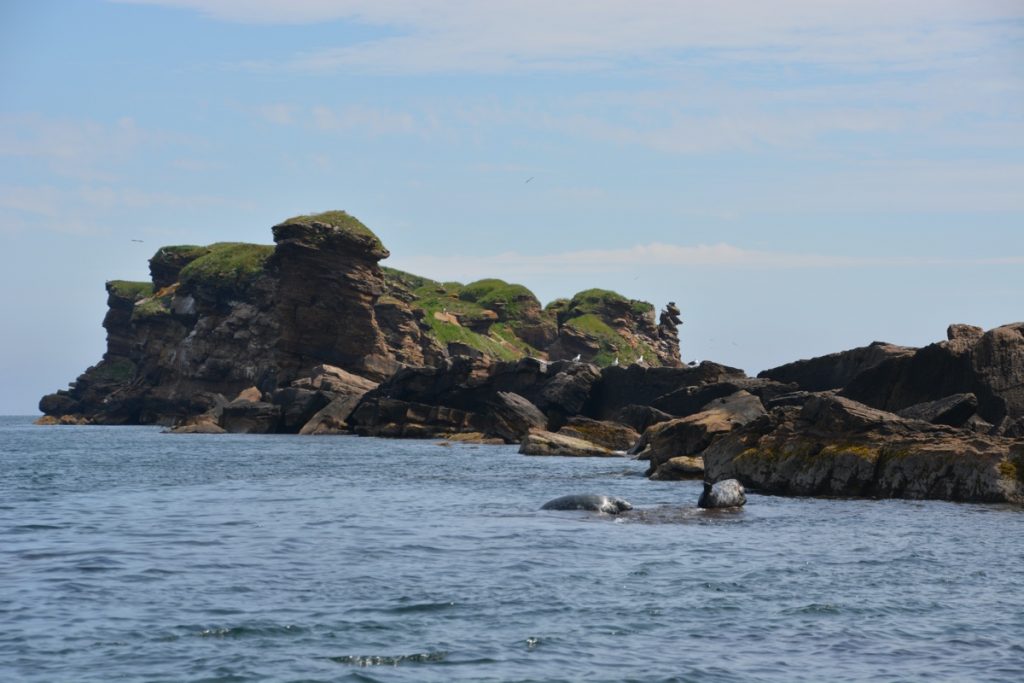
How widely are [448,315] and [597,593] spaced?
171 meters

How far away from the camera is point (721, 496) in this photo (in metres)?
35.0

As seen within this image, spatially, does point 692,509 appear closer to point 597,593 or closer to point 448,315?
point 597,593

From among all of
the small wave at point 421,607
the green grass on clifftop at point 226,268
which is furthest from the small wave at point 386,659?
the green grass on clifftop at point 226,268

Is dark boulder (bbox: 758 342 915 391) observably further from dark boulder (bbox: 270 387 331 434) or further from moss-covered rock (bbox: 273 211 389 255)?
moss-covered rock (bbox: 273 211 389 255)

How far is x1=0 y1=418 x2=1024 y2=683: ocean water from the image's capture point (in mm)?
15828

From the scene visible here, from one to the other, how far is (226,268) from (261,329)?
21756mm

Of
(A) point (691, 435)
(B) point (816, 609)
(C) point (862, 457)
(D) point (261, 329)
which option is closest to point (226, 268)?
(D) point (261, 329)

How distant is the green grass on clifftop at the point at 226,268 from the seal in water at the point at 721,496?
378 feet

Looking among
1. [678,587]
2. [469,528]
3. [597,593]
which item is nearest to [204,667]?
[597,593]

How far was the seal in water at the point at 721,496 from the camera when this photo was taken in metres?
35.0

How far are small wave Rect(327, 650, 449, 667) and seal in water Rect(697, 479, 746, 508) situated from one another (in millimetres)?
20197

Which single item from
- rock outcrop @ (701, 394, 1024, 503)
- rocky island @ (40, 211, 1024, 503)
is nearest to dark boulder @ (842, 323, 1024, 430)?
rocky island @ (40, 211, 1024, 503)

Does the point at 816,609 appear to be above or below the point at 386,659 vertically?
above

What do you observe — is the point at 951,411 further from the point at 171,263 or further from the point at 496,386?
the point at 171,263
